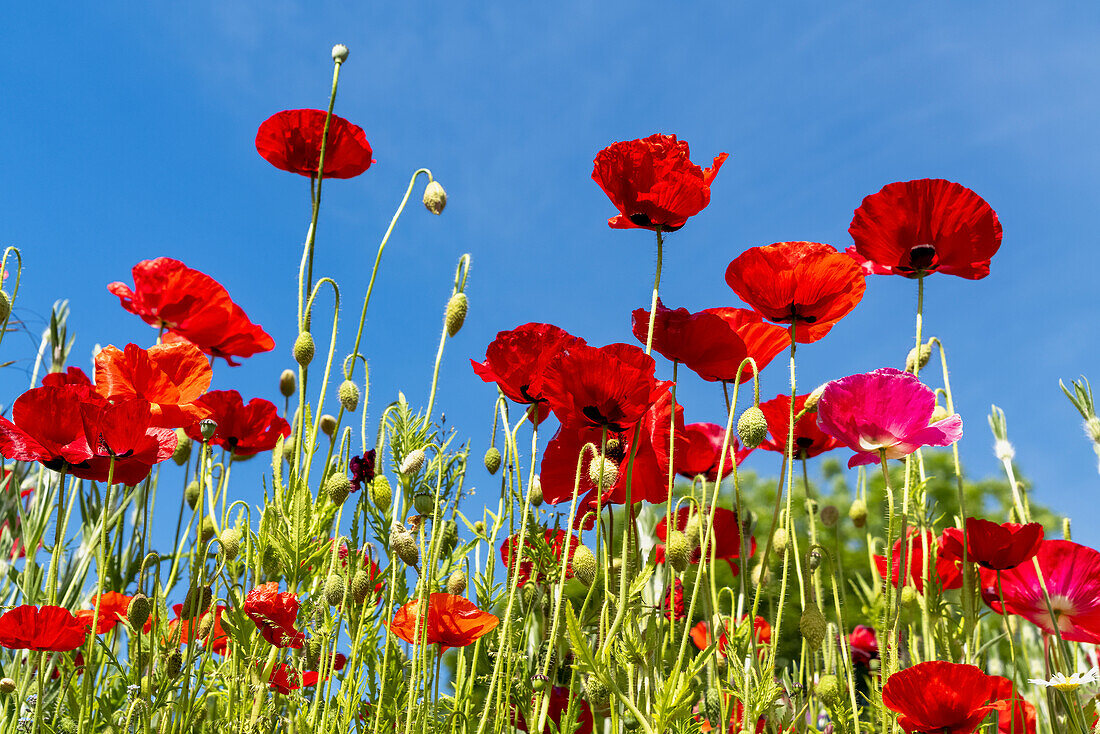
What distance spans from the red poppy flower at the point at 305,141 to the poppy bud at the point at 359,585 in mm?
951

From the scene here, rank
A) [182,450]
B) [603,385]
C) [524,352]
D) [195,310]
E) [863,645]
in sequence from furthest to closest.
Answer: [863,645], [195,310], [182,450], [524,352], [603,385]

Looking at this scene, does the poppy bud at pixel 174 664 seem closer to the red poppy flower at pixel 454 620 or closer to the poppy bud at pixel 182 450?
the red poppy flower at pixel 454 620

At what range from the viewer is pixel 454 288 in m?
2.03

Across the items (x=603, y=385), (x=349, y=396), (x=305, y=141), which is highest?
(x=305, y=141)

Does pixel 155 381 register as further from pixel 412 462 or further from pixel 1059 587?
pixel 1059 587

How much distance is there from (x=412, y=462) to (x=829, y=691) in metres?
0.87

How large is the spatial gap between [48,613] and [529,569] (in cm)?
95

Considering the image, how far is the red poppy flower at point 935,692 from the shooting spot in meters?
1.56

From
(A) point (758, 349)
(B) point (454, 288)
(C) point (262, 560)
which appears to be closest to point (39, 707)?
(C) point (262, 560)

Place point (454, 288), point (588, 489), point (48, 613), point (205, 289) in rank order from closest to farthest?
point (588, 489) → point (48, 613) → point (454, 288) → point (205, 289)

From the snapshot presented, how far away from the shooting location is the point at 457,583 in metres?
1.79

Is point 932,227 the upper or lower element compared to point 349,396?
upper

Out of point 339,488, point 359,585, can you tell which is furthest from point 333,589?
point 339,488

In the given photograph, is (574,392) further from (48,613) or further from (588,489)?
(48,613)
